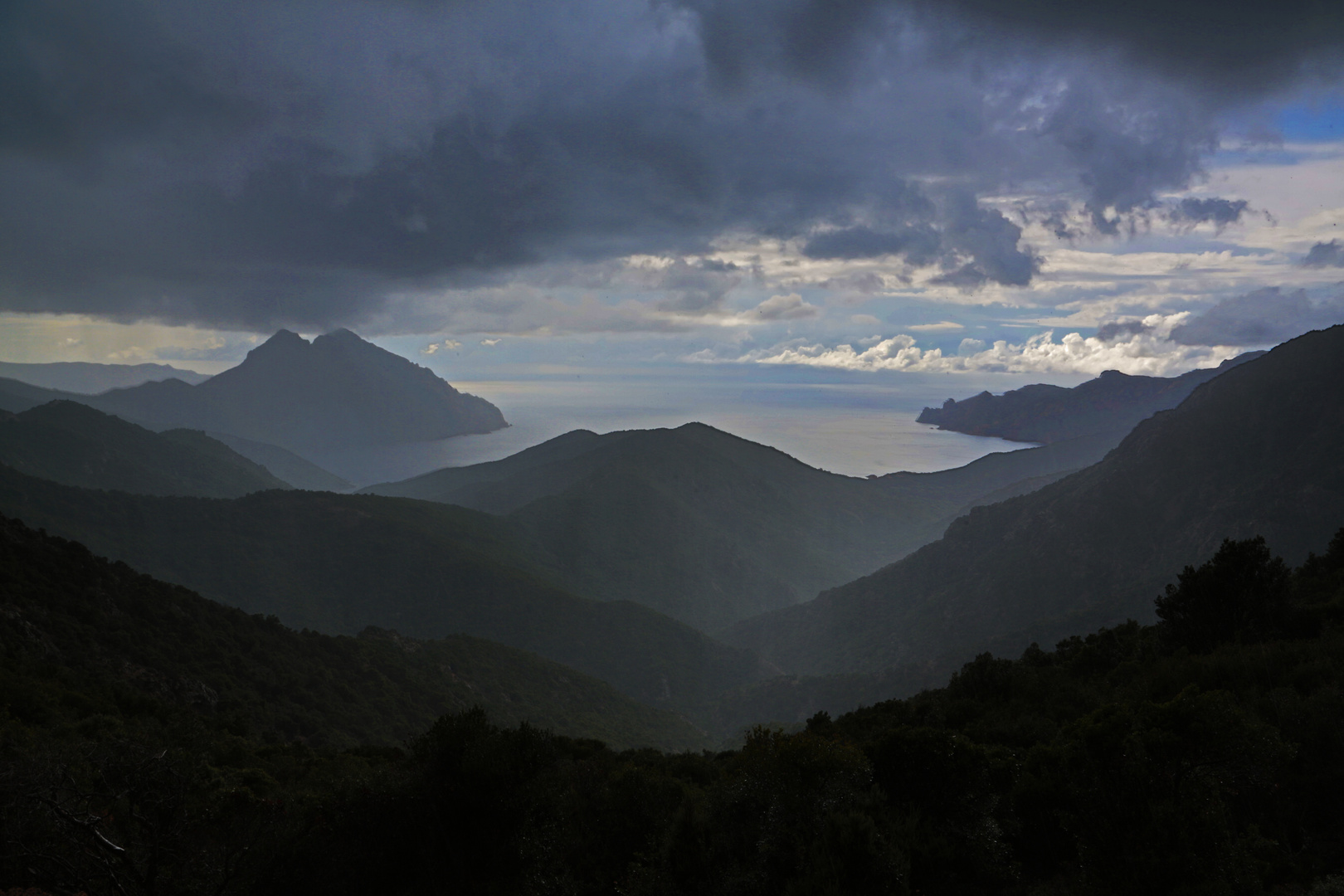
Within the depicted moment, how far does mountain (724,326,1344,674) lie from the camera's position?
108 metres

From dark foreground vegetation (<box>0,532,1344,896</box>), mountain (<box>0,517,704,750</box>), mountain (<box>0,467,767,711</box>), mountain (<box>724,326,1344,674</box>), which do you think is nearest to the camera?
dark foreground vegetation (<box>0,532,1344,896</box>)

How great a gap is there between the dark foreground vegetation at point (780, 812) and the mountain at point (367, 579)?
4781 inches

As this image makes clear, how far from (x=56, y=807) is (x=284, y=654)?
70.9m

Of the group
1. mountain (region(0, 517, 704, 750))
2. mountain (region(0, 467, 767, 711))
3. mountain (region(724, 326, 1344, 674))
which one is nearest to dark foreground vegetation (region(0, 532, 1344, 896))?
mountain (region(0, 517, 704, 750))

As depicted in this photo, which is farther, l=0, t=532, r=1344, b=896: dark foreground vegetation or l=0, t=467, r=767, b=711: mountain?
l=0, t=467, r=767, b=711: mountain

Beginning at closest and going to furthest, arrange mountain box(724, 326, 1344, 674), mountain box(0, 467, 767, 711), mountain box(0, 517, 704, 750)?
mountain box(0, 517, 704, 750) < mountain box(724, 326, 1344, 674) < mountain box(0, 467, 767, 711)

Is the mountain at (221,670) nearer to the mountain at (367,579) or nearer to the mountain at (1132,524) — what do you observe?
the mountain at (367,579)

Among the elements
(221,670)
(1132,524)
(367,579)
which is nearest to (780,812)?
(221,670)

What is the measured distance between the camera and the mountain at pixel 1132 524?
107812 mm

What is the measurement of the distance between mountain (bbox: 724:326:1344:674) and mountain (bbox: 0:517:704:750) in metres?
67.6

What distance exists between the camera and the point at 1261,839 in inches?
567

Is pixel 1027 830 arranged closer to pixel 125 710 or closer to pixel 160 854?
pixel 160 854

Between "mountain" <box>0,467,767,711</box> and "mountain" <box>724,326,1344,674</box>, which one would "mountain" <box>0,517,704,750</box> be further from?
"mountain" <box>724,326,1344,674</box>

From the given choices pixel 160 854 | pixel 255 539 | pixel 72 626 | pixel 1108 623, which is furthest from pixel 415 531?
pixel 160 854
